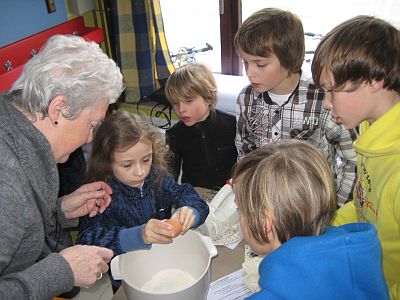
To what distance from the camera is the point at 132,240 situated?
1.16m

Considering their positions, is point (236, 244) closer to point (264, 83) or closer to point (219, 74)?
point (264, 83)

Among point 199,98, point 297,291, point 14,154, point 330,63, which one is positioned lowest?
point 199,98

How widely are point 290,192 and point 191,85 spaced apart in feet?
3.79

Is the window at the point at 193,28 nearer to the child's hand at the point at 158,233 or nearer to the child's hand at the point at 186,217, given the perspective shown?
the child's hand at the point at 186,217

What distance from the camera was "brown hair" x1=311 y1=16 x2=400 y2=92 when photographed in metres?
0.99

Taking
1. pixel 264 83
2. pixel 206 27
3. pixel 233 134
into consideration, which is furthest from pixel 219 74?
pixel 264 83

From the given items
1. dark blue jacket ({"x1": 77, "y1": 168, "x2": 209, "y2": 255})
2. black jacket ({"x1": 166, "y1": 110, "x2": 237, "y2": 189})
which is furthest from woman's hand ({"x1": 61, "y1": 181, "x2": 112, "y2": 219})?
black jacket ({"x1": 166, "y1": 110, "x2": 237, "y2": 189})

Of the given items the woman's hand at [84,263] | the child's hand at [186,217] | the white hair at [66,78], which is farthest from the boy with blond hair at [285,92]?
the woman's hand at [84,263]

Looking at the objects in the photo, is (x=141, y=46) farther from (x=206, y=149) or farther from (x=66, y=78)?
(x=66, y=78)

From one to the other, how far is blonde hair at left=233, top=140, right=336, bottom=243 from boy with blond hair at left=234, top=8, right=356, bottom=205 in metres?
0.71

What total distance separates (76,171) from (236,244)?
901mm

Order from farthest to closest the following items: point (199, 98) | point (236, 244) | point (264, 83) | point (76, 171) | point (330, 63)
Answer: point (199, 98)
point (76, 171)
point (264, 83)
point (236, 244)
point (330, 63)

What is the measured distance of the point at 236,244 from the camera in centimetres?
119

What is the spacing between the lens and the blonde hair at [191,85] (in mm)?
1833
